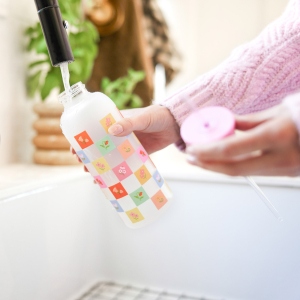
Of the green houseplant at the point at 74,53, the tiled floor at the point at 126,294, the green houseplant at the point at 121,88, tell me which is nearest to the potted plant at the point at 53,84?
the green houseplant at the point at 74,53

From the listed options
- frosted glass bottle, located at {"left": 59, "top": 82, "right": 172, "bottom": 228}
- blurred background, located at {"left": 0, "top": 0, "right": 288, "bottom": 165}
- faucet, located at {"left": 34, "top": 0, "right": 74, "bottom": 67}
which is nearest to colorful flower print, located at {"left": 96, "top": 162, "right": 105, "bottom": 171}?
frosted glass bottle, located at {"left": 59, "top": 82, "right": 172, "bottom": 228}

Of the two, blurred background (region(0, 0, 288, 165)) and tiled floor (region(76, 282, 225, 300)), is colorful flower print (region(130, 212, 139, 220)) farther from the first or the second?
blurred background (region(0, 0, 288, 165))

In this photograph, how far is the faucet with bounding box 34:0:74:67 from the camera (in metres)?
0.40

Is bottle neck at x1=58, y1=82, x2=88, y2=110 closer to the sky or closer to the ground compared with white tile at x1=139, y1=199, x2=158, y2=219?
closer to the sky

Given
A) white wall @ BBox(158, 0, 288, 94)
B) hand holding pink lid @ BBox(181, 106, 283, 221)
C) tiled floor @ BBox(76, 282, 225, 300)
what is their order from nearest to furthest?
1. hand holding pink lid @ BBox(181, 106, 283, 221)
2. tiled floor @ BBox(76, 282, 225, 300)
3. white wall @ BBox(158, 0, 288, 94)

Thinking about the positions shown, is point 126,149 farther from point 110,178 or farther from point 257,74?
point 257,74

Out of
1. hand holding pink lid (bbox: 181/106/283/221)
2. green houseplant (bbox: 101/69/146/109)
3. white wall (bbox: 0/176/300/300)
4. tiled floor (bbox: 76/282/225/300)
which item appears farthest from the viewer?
green houseplant (bbox: 101/69/146/109)

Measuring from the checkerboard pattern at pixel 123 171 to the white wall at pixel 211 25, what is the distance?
3.14 feet

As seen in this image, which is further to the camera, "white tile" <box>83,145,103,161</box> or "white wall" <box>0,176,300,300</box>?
"white wall" <box>0,176,300,300</box>

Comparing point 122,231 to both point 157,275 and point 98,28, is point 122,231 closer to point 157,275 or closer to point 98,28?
point 157,275

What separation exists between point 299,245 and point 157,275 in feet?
1.05

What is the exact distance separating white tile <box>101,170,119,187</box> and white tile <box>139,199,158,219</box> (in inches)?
1.9

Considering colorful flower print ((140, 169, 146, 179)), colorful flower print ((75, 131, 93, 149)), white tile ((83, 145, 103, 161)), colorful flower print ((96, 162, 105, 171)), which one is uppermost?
colorful flower print ((75, 131, 93, 149))

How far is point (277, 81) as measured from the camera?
0.49 m
